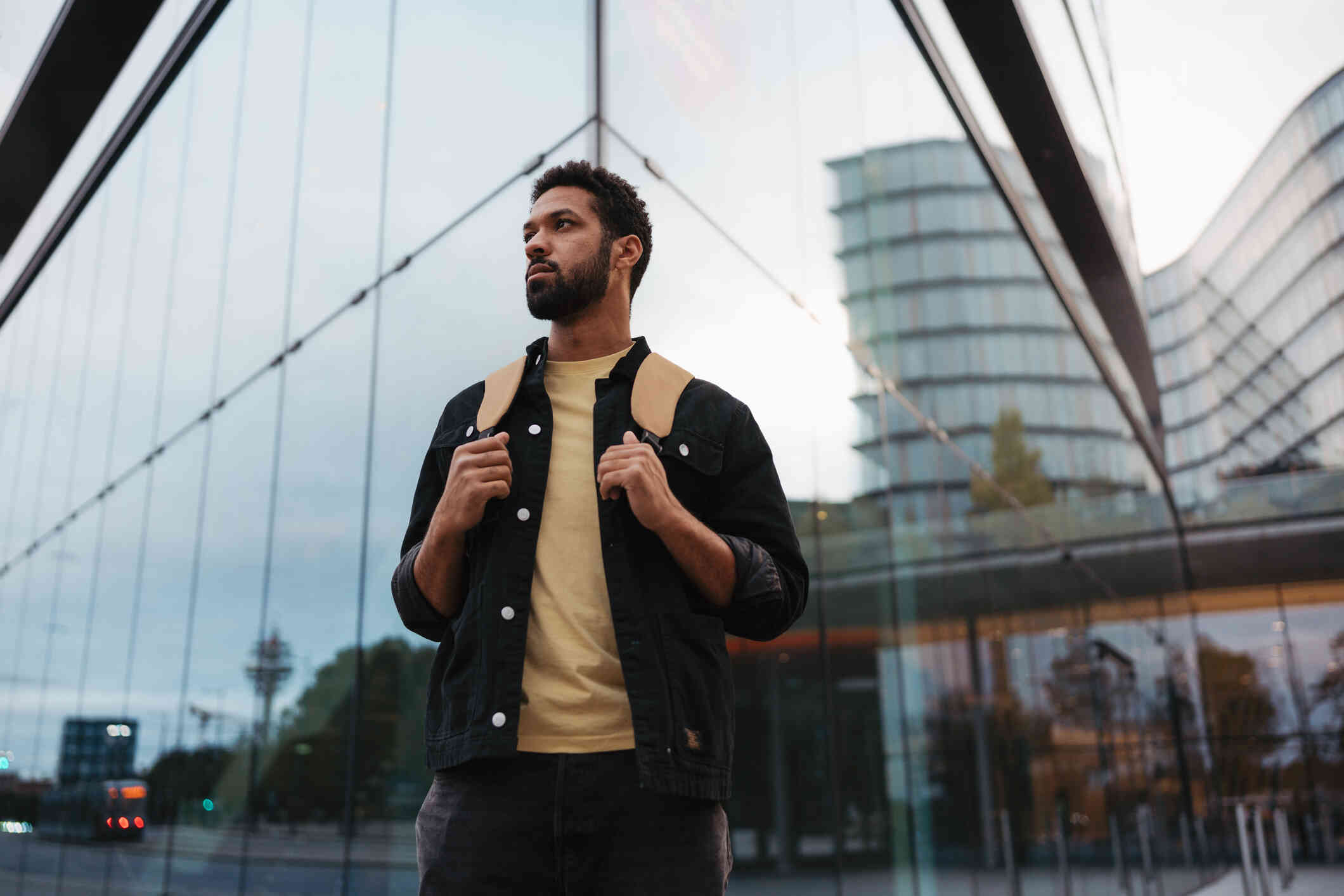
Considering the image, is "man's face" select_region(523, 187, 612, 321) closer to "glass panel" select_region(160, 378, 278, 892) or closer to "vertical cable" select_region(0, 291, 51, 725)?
→ "glass panel" select_region(160, 378, 278, 892)

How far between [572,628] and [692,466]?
0.95 feet

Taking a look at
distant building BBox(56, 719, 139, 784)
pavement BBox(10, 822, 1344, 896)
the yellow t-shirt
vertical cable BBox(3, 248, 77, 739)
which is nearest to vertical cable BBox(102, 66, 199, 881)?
distant building BBox(56, 719, 139, 784)

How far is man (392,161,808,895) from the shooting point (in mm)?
1271

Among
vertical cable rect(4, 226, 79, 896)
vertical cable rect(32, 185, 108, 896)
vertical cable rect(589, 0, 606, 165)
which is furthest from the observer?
vertical cable rect(4, 226, 79, 896)

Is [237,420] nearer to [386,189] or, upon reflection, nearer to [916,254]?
[386,189]

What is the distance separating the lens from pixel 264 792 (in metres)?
5.15

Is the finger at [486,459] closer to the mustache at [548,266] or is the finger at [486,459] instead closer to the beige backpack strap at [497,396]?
the beige backpack strap at [497,396]

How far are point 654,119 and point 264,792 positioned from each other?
391cm

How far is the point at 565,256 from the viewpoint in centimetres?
154

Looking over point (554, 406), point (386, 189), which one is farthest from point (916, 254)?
point (554, 406)

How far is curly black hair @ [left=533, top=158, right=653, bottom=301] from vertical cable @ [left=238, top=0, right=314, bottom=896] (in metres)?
A: 4.61

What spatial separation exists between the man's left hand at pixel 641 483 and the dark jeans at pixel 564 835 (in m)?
0.31

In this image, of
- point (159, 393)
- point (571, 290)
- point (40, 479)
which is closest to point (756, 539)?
point (571, 290)

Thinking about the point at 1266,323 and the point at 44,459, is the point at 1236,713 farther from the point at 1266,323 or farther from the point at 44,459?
the point at 44,459
